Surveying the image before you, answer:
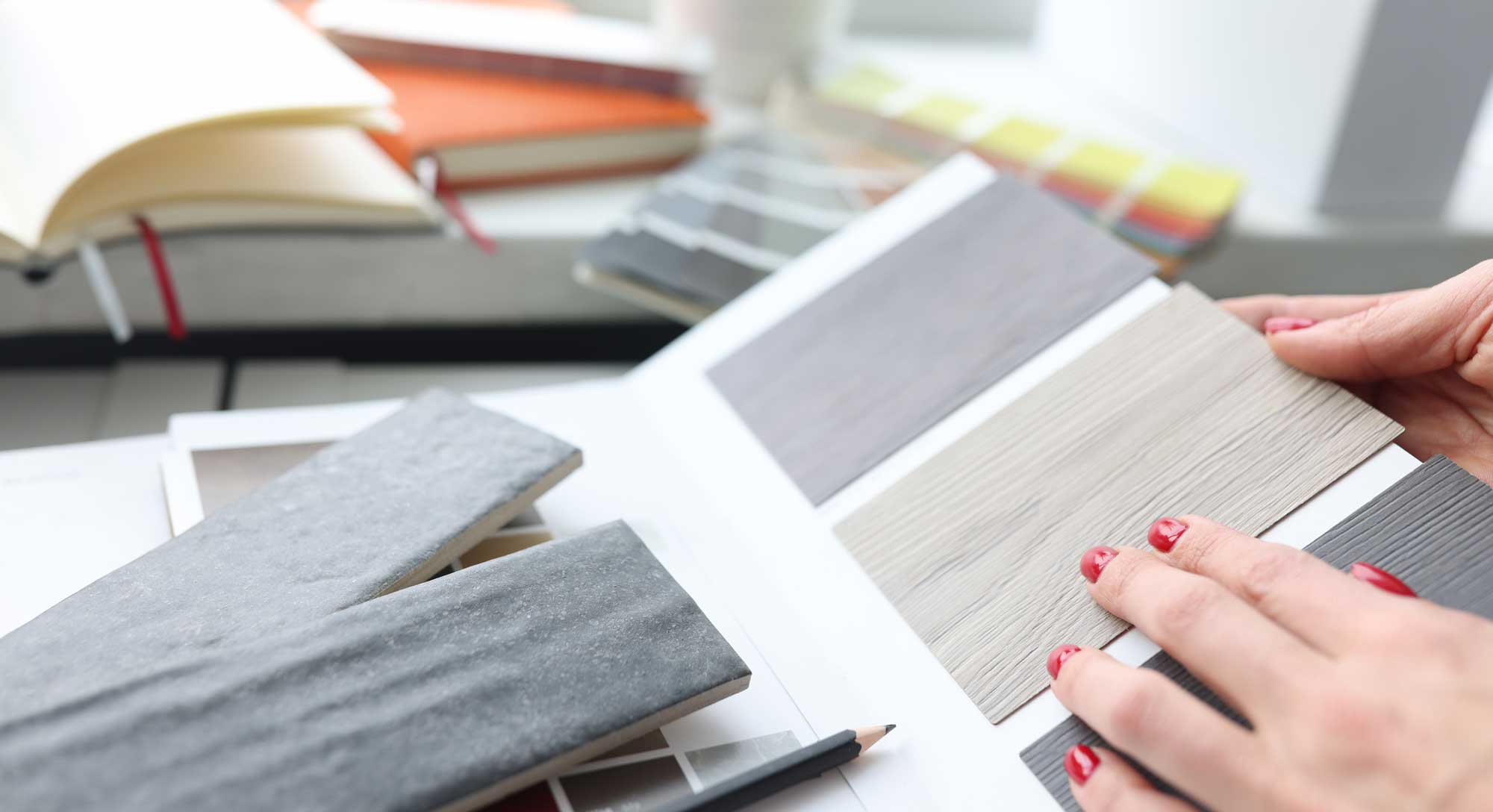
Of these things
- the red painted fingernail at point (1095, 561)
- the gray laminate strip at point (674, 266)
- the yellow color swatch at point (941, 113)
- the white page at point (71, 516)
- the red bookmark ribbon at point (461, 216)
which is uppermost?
the red bookmark ribbon at point (461, 216)

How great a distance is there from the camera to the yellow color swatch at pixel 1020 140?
0.93 meters

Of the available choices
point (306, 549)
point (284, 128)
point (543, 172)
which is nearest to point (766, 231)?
point (543, 172)

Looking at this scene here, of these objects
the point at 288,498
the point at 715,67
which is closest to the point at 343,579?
the point at 288,498

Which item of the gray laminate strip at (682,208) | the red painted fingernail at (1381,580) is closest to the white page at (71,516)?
the gray laminate strip at (682,208)

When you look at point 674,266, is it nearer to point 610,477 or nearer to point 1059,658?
point 610,477

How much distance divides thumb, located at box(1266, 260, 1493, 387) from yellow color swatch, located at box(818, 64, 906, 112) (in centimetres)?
52

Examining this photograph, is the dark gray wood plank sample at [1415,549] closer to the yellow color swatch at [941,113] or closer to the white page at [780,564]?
the white page at [780,564]

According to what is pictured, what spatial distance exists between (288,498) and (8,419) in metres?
0.27

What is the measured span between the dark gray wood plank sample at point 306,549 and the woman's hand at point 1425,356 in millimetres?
360

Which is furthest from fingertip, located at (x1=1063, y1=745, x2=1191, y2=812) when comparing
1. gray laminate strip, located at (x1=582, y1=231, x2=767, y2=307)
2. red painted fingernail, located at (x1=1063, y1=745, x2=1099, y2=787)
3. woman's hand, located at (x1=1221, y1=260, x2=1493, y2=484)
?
gray laminate strip, located at (x1=582, y1=231, x2=767, y2=307)

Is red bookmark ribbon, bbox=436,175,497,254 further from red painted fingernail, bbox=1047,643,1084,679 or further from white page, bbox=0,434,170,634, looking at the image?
red painted fingernail, bbox=1047,643,1084,679

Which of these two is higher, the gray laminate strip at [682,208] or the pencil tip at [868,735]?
the gray laminate strip at [682,208]

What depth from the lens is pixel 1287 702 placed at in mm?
401

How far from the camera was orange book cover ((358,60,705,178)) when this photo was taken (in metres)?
0.86
